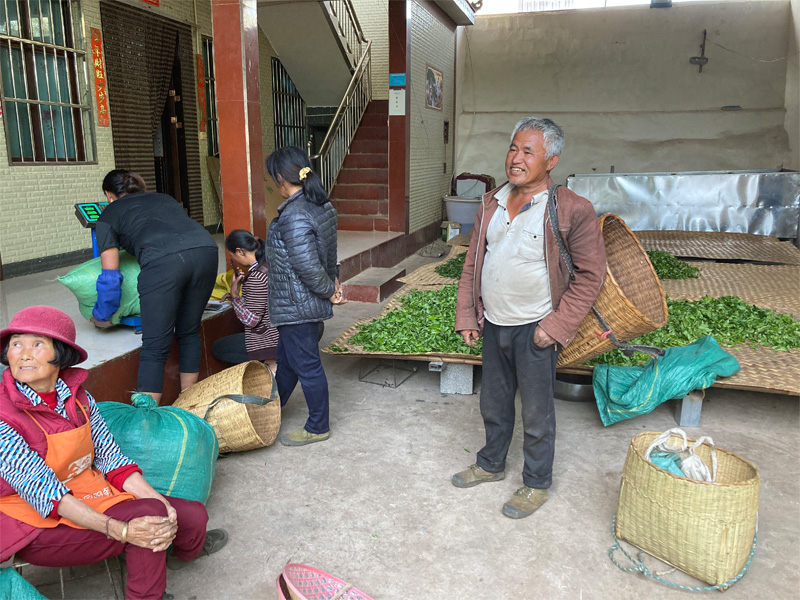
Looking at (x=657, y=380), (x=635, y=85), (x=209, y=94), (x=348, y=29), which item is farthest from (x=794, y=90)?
(x=209, y=94)

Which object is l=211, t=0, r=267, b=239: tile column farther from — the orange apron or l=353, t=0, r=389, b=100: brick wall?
l=353, t=0, r=389, b=100: brick wall

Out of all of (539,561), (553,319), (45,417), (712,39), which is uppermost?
(712,39)

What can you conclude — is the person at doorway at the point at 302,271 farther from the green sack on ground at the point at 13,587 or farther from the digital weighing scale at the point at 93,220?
the green sack on ground at the point at 13,587

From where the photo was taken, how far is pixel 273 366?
14.2 feet

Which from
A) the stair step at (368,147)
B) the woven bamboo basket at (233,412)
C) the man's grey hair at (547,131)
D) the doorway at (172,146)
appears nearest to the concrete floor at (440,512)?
the woven bamboo basket at (233,412)

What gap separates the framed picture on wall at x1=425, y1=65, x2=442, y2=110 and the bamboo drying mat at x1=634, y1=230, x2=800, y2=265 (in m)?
4.58

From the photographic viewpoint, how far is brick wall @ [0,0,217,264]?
614cm

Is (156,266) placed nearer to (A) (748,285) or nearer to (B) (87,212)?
(B) (87,212)

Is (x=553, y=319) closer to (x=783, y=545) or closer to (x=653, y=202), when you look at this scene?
(x=783, y=545)

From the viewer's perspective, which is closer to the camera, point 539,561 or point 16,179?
point 539,561

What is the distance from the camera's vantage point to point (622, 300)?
2.90 m

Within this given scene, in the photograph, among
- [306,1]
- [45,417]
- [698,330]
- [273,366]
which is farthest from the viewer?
[306,1]

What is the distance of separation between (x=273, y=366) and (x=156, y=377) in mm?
923

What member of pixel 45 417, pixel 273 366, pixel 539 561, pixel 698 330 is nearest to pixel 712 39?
pixel 698 330
